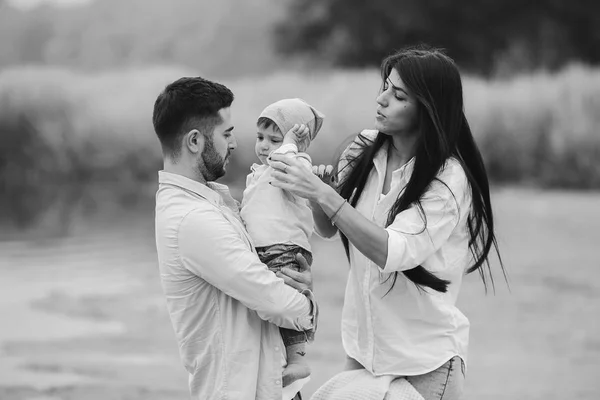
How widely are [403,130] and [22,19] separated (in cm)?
907

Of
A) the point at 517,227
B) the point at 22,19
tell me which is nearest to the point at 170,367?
the point at 517,227

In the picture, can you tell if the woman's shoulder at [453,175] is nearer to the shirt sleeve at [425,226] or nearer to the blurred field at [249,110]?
the shirt sleeve at [425,226]

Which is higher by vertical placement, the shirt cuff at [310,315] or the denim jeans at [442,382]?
the shirt cuff at [310,315]

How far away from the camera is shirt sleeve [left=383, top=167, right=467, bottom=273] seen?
216 cm

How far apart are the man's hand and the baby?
18 mm

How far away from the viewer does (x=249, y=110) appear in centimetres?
994

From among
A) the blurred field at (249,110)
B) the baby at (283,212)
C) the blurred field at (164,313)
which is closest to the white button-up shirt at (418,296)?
the baby at (283,212)

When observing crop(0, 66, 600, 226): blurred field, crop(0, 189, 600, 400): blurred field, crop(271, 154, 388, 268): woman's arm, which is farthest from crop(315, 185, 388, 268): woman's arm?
crop(0, 66, 600, 226): blurred field

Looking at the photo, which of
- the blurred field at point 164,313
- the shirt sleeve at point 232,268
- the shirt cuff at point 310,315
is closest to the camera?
the shirt sleeve at point 232,268

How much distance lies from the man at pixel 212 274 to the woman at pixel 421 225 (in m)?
0.27

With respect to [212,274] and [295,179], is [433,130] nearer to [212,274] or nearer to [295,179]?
[295,179]

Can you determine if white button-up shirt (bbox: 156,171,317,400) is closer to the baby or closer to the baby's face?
the baby

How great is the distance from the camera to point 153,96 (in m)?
10.4

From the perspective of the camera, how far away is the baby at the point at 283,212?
7.18ft
